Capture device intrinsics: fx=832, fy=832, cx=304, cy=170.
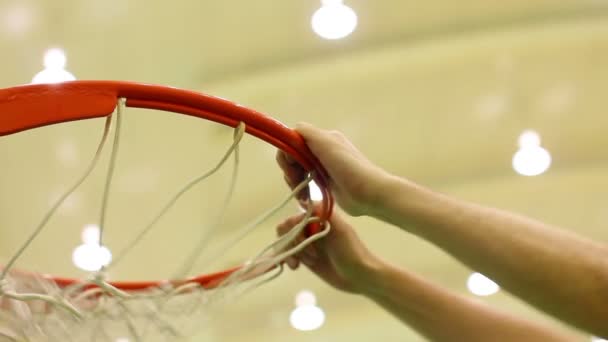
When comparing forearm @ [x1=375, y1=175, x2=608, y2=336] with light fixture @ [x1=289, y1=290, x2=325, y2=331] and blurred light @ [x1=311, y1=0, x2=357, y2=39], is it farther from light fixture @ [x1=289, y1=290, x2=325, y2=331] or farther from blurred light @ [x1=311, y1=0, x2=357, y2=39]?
light fixture @ [x1=289, y1=290, x2=325, y2=331]

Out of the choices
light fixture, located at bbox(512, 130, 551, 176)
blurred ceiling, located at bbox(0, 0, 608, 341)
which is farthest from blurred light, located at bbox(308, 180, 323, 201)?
light fixture, located at bbox(512, 130, 551, 176)

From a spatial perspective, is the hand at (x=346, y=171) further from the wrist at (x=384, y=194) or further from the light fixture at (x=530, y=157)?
the light fixture at (x=530, y=157)

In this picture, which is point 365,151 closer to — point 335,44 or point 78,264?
point 335,44

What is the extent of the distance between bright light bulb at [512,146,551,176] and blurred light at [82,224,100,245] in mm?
1274

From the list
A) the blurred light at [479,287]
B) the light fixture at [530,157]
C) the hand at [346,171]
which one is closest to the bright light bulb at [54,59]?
the hand at [346,171]

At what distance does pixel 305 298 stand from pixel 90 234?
904 mm

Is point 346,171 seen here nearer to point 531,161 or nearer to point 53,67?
point 53,67

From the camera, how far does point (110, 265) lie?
1071mm

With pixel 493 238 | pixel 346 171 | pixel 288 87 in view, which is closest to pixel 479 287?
pixel 288 87

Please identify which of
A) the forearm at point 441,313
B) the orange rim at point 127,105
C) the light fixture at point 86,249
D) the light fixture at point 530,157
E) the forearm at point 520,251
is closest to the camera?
the forearm at point 520,251

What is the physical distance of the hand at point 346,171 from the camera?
979 millimetres

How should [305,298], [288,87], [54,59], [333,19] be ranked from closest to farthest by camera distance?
[54,59], [333,19], [288,87], [305,298]

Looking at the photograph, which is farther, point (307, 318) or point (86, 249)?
point (307, 318)

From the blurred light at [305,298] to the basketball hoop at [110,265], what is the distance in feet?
5.92
